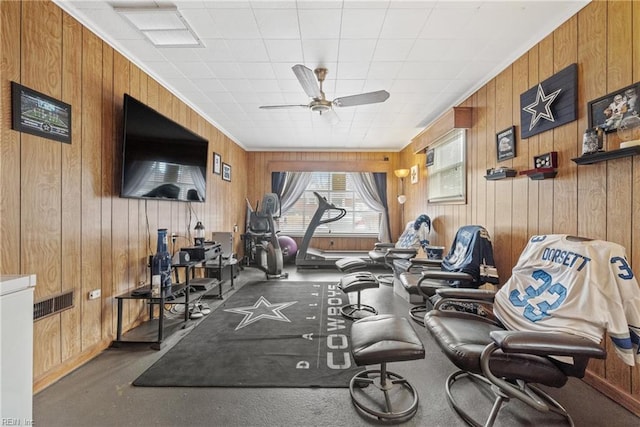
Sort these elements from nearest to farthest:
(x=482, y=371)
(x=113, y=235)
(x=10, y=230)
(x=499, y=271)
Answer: (x=482, y=371), (x=10, y=230), (x=113, y=235), (x=499, y=271)

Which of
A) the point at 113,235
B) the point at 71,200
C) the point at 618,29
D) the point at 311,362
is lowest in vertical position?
the point at 311,362

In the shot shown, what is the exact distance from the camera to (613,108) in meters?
1.73

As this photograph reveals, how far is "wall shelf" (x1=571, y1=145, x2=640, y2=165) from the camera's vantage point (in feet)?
5.01

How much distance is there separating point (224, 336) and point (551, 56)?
12.4 ft

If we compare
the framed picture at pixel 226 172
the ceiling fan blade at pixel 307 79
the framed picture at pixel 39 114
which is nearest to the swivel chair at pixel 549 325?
the ceiling fan blade at pixel 307 79

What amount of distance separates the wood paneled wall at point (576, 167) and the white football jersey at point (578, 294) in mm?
385

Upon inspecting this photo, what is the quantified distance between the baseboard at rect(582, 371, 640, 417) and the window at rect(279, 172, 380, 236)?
5.05m

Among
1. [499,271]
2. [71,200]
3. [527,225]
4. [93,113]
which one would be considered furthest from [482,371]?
[93,113]

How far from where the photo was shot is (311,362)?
217 centimetres

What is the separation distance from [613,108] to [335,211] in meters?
5.46

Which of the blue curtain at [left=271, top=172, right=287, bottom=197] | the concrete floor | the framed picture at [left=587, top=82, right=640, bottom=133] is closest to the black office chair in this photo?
the concrete floor

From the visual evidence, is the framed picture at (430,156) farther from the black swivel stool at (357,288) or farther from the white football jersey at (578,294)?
the white football jersey at (578,294)

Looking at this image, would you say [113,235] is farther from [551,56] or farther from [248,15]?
[551,56]

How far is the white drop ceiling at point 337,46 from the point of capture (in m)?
2.02
